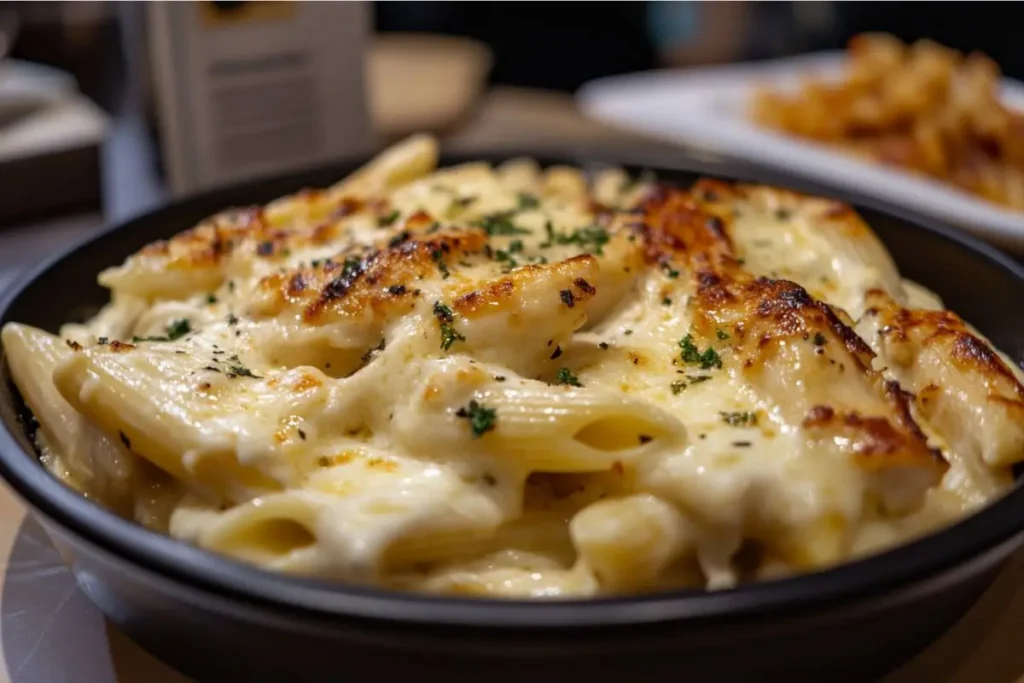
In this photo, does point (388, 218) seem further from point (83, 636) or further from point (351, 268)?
point (83, 636)

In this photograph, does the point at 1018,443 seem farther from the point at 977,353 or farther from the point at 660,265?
the point at 660,265

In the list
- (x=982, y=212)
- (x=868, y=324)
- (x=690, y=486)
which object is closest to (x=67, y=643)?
(x=690, y=486)

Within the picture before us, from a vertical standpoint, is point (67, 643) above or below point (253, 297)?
below

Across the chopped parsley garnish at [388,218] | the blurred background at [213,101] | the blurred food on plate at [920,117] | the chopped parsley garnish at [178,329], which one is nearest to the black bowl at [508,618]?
the chopped parsley garnish at [178,329]

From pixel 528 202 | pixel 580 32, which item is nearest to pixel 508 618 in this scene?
pixel 528 202

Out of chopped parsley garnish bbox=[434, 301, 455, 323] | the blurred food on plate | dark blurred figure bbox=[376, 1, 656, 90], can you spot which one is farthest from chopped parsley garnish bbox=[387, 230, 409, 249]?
dark blurred figure bbox=[376, 1, 656, 90]

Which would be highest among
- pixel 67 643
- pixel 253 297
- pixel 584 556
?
pixel 253 297

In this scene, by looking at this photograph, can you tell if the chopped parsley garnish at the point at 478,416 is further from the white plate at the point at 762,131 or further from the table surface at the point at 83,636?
the white plate at the point at 762,131

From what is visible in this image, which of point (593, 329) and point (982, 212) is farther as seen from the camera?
point (982, 212)
